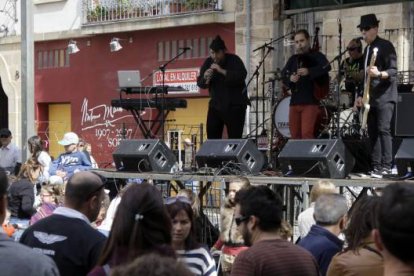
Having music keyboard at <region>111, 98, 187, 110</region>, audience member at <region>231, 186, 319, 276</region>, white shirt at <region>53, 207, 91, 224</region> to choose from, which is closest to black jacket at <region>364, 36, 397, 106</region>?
music keyboard at <region>111, 98, 187, 110</region>

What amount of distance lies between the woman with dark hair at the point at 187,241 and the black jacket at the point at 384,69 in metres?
4.26

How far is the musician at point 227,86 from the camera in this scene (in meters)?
10.9

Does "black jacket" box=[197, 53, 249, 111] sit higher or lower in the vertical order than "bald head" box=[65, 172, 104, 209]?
higher

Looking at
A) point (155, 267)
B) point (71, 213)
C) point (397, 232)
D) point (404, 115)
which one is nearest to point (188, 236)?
point (71, 213)

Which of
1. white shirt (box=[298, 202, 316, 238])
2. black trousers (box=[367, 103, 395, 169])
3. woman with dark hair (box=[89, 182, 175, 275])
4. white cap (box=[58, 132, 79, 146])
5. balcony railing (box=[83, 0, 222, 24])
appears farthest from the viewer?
balcony railing (box=[83, 0, 222, 24])

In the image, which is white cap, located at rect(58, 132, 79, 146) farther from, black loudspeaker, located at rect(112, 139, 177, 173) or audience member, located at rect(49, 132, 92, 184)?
black loudspeaker, located at rect(112, 139, 177, 173)

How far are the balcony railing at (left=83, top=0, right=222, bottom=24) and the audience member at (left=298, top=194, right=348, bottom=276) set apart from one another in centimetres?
1288

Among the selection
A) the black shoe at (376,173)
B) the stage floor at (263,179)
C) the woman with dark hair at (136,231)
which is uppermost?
the woman with dark hair at (136,231)

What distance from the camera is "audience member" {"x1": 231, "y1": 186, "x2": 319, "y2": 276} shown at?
14.5ft

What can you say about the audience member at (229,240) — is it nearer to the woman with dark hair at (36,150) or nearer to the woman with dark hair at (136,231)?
the woman with dark hair at (136,231)

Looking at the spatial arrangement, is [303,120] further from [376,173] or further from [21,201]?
[21,201]

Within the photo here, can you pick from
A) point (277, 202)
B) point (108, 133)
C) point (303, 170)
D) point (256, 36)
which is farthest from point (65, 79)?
point (277, 202)

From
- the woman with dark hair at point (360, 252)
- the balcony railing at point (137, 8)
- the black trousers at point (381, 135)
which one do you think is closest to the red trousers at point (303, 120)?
the black trousers at point (381, 135)

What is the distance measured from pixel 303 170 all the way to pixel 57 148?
1302 cm
